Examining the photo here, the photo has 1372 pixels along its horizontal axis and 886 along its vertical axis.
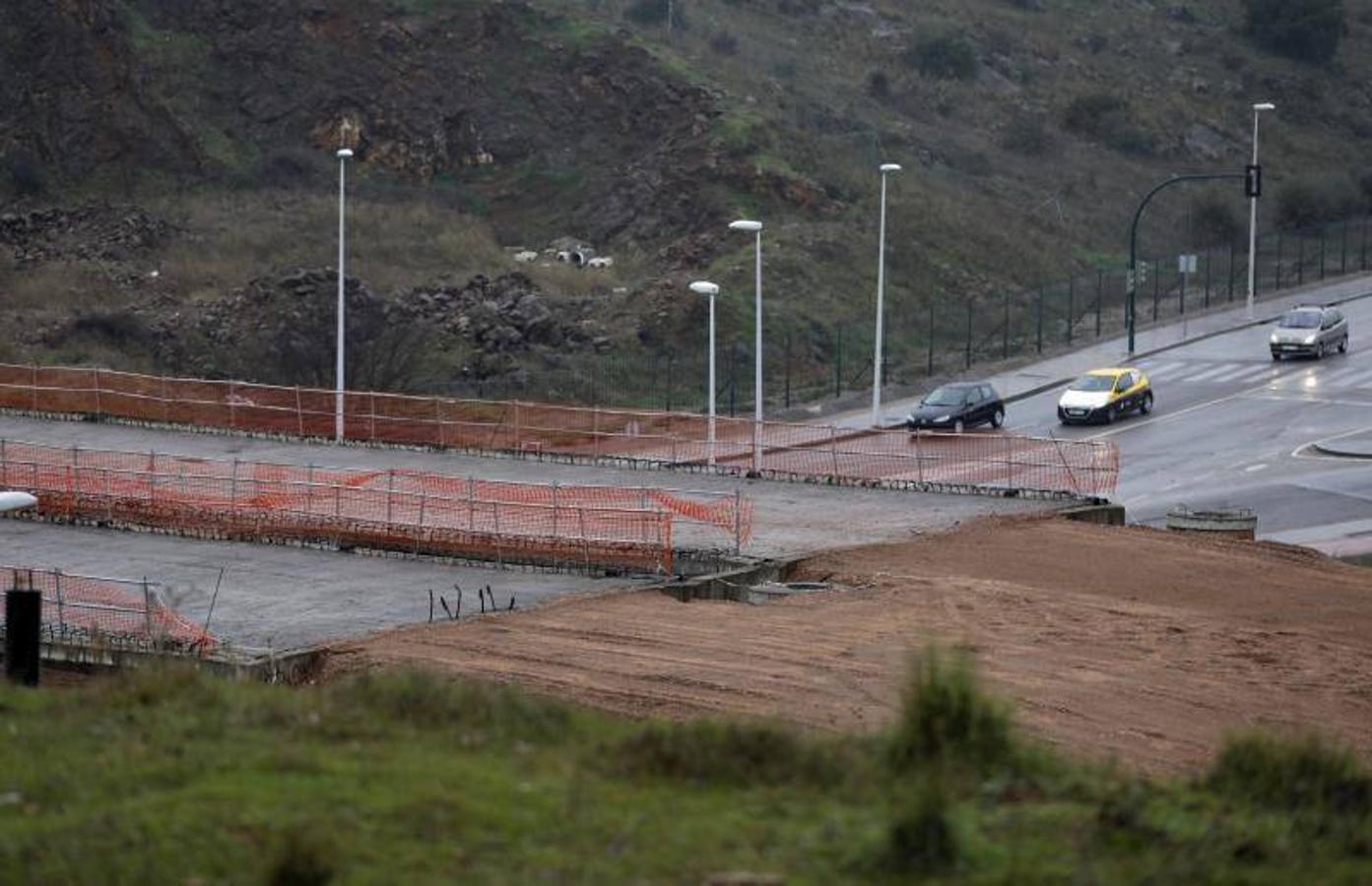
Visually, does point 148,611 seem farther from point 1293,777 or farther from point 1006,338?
point 1006,338

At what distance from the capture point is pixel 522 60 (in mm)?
88688

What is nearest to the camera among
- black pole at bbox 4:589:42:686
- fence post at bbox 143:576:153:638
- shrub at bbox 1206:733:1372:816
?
shrub at bbox 1206:733:1372:816

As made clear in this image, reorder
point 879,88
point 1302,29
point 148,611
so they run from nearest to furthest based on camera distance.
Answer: point 148,611 → point 879,88 → point 1302,29

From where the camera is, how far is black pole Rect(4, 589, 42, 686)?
881 inches

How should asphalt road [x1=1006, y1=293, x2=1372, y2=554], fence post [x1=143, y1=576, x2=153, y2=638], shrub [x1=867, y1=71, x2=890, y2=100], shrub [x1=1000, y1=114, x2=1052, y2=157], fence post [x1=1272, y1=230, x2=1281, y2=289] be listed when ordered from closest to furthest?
1. fence post [x1=143, y1=576, x2=153, y2=638]
2. asphalt road [x1=1006, y1=293, x2=1372, y2=554]
3. fence post [x1=1272, y1=230, x2=1281, y2=289]
4. shrub [x1=1000, y1=114, x2=1052, y2=157]
5. shrub [x1=867, y1=71, x2=890, y2=100]

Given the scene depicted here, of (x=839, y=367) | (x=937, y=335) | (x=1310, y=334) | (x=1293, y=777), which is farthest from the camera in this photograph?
(x=937, y=335)

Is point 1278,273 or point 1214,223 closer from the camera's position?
point 1278,273

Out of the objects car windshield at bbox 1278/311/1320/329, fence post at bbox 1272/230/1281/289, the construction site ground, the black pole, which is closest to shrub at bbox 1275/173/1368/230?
fence post at bbox 1272/230/1281/289

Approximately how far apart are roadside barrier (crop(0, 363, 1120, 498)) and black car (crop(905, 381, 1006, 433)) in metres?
2.76

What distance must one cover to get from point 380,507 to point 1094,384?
23166 millimetres

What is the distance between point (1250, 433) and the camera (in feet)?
175

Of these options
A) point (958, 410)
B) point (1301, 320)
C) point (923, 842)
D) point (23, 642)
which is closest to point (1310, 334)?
point (1301, 320)

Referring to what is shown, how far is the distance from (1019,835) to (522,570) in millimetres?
21719

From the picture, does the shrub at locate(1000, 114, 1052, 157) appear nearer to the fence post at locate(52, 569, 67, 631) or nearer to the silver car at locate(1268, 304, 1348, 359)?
the silver car at locate(1268, 304, 1348, 359)
